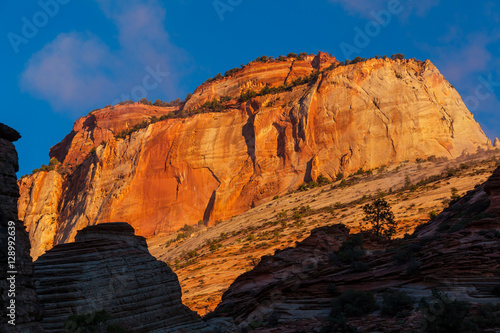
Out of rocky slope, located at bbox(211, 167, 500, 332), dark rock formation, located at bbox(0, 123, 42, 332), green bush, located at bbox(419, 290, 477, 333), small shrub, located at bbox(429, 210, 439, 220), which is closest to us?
dark rock formation, located at bbox(0, 123, 42, 332)

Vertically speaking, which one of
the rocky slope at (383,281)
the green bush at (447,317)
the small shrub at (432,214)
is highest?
the small shrub at (432,214)

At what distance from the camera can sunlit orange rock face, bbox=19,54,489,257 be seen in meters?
65.4

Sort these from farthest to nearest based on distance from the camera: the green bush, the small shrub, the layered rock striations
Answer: the small shrub, the layered rock striations, the green bush

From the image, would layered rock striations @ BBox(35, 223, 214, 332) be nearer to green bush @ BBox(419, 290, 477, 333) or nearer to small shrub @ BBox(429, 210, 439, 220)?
green bush @ BBox(419, 290, 477, 333)

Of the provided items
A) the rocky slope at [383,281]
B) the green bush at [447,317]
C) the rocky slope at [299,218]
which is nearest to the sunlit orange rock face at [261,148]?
the rocky slope at [299,218]

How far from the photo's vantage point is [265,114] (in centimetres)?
7356

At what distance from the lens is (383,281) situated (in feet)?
57.6

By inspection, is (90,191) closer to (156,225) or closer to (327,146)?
(156,225)

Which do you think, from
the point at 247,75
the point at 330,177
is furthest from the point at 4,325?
the point at 247,75

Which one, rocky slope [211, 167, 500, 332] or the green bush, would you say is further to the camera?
rocky slope [211, 167, 500, 332]

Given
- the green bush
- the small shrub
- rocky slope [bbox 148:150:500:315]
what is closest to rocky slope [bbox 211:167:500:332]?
the green bush

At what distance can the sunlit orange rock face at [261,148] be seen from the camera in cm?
6538

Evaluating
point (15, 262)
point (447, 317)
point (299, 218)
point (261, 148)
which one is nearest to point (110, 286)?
point (15, 262)

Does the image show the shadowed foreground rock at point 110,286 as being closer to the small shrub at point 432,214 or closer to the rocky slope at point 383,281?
the rocky slope at point 383,281
